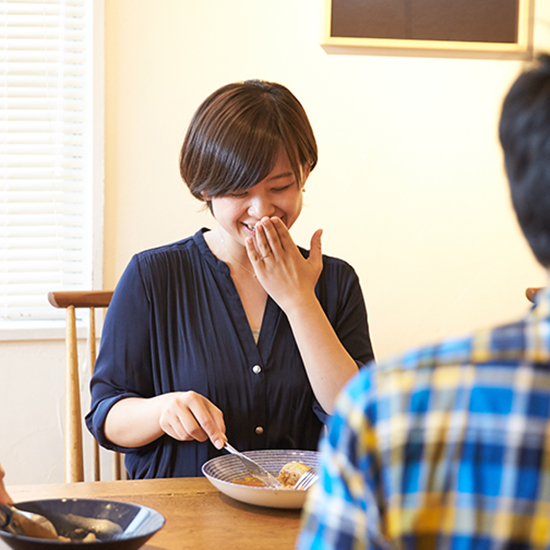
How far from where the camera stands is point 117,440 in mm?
1211

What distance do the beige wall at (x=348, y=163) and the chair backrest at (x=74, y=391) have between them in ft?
1.23

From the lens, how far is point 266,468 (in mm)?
1092

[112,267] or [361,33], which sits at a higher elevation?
[361,33]

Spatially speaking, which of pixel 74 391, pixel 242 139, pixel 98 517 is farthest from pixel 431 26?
pixel 98 517

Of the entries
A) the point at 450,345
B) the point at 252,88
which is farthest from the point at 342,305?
the point at 450,345

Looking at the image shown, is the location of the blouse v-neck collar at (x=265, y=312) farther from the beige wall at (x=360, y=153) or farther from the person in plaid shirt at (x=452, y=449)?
the person in plaid shirt at (x=452, y=449)

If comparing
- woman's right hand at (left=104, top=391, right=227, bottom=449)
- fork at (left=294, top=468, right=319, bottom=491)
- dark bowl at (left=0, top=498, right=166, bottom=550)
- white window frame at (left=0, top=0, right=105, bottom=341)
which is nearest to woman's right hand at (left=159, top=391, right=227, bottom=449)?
woman's right hand at (left=104, top=391, right=227, bottom=449)

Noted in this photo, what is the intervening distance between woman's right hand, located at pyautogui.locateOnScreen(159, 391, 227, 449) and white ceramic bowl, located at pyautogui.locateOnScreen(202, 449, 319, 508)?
0.16ft

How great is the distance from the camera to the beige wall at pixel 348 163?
74.7 inches

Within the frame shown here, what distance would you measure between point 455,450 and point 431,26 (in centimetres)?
194

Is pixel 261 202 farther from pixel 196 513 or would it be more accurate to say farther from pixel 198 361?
pixel 196 513

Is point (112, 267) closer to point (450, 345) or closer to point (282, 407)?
point (282, 407)

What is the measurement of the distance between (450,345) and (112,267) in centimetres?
168

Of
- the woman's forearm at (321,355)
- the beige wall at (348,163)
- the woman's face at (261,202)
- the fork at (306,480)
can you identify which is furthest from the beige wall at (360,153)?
the fork at (306,480)
